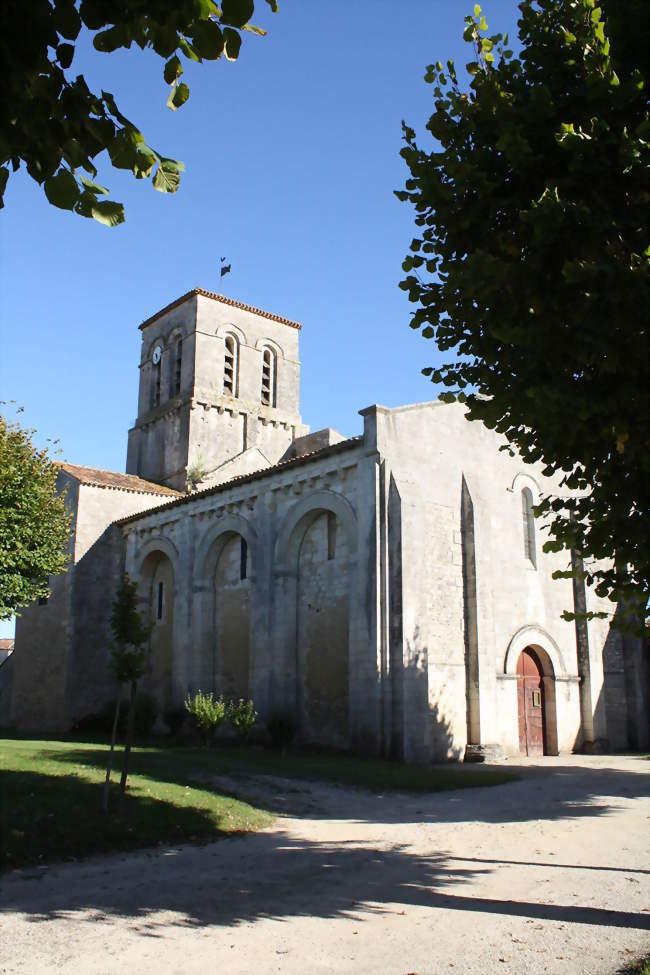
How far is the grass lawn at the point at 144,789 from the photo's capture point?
9.39 meters

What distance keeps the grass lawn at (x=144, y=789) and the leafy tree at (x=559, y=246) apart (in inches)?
249

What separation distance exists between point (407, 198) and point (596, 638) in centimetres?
2021

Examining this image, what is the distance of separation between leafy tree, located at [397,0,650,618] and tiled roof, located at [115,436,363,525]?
12.7 metres

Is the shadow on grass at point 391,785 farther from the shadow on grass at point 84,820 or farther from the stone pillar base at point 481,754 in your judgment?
the shadow on grass at point 84,820

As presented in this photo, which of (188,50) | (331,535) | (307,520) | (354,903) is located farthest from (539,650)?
(188,50)

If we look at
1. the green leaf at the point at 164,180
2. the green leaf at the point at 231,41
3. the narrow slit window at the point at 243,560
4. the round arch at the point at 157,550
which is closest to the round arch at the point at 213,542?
the narrow slit window at the point at 243,560

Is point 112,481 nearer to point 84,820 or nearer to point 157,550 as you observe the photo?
point 157,550

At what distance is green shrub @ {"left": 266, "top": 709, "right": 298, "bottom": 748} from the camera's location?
1992cm

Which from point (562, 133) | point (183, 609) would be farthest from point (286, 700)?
point (562, 133)

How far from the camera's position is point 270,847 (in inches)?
384

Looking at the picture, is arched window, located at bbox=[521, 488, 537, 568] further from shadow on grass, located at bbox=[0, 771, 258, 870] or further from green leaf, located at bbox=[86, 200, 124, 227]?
green leaf, located at bbox=[86, 200, 124, 227]

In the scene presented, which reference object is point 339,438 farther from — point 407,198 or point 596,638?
point 407,198

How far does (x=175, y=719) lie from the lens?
24.5 meters

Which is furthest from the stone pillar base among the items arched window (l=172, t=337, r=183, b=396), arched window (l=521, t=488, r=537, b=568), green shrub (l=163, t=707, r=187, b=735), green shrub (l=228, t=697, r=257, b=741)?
arched window (l=172, t=337, r=183, b=396)
